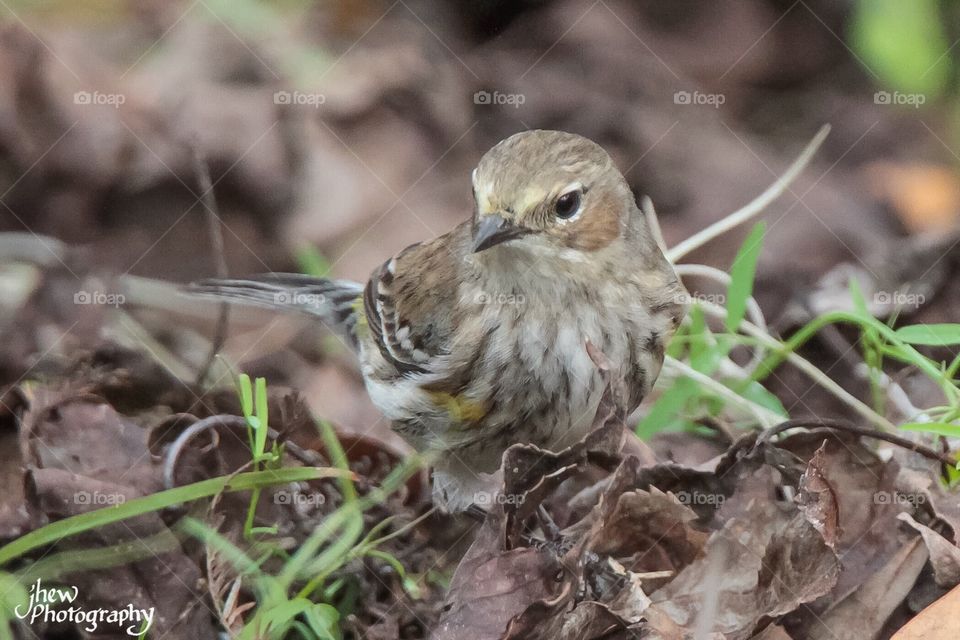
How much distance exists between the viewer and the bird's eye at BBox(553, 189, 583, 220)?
2635mm

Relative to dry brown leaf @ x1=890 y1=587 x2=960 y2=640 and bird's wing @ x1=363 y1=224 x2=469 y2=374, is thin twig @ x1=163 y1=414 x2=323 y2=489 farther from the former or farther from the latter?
dry brown leaf @ x1=890 y1=587 x2=960 y2=640

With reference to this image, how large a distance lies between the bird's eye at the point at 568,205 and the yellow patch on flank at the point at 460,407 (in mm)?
598

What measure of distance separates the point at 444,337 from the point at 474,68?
1.28m

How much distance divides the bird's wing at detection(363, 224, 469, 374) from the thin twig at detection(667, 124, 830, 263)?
0.95 meters

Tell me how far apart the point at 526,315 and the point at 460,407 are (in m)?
0.34

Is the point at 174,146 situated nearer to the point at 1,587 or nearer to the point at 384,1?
the point at 384,1

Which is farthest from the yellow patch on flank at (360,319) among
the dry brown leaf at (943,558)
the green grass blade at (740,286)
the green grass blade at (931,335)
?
the dry brown leaf at (943,558)

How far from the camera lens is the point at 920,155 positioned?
3930 mm

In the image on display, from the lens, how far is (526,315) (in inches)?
111

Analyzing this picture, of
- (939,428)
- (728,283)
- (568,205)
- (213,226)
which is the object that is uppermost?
(568,205)

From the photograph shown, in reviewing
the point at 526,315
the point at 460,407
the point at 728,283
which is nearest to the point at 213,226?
the point at 460,407

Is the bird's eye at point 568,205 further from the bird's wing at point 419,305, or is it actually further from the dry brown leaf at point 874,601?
the dry brown leaf at point 874,601

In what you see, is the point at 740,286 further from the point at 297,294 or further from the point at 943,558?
the point at 297,294

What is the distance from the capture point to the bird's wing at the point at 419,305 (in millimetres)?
3018
